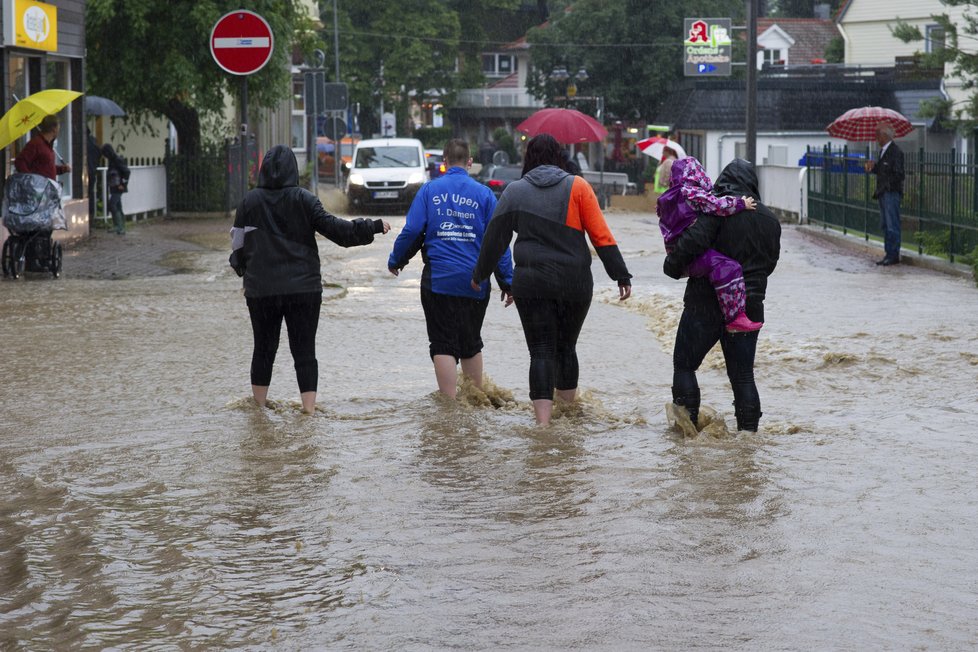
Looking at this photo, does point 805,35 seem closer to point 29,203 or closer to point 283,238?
point 29,203

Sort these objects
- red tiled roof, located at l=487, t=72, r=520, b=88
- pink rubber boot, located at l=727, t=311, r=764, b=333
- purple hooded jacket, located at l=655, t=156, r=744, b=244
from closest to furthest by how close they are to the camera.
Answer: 1. purple hooded jacket, located at l=655, t=156, r=744, b=244
2. pink rubber boot, located at l=727, t=311, r=764, b=333
3. red tiled roof, located at l=487, t=72, r=520, b=88

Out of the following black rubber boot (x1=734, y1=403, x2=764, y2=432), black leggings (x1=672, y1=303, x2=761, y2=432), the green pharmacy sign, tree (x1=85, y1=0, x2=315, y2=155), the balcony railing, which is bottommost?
black rubber boot (x1=734, y1=403, x2=764, y2=432)

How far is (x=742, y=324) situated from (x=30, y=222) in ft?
32.7

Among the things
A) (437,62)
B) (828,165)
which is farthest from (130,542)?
(437,62)

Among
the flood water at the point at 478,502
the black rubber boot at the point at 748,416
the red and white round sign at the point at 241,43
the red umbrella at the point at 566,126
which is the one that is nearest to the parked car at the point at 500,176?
the red umbrella at the point at 566,126

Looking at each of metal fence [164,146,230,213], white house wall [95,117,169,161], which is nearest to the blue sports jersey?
white house wall [95,117,169,161]

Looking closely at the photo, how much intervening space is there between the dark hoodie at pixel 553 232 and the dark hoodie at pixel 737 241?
0.39 meters

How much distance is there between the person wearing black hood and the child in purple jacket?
55 millimetres

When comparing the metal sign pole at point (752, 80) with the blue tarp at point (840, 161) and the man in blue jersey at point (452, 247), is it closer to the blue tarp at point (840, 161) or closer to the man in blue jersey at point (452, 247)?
the blue tarp at point (840, 161)

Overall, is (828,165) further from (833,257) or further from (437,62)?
(437,62)

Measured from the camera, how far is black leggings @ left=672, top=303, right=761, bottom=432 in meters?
8.04

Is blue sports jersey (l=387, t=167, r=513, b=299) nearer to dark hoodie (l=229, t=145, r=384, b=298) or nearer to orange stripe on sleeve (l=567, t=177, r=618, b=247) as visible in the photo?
dark hoodie (l=229, t=145, r=384, b=298)

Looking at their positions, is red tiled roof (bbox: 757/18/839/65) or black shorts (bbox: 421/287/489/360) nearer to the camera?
black shorts (bbox: 421/287/489/360)

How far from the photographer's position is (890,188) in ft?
→ 64.3
